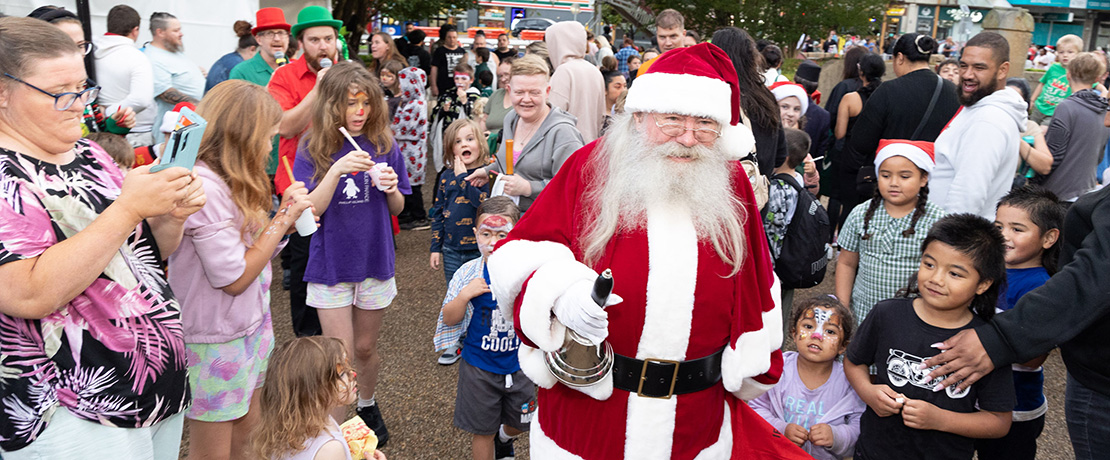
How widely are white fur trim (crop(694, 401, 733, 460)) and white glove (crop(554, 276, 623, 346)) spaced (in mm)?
603

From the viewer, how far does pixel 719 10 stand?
18.2m

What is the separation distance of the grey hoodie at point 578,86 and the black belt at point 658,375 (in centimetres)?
335

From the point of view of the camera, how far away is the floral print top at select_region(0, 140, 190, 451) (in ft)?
5.78

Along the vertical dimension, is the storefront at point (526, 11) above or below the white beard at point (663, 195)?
above

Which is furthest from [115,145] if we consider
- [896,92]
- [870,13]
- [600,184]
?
[870,13]

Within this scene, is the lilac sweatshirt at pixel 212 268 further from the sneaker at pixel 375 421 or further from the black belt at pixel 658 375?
the black belt at pixel 658 375

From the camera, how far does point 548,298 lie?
206cm

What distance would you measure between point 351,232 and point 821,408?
2231 millimetres

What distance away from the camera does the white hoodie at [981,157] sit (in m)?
3.88

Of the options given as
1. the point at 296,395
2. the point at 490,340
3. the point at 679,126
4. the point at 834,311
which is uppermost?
the point at 679,126

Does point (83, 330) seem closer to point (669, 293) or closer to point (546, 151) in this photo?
point (669, 293)

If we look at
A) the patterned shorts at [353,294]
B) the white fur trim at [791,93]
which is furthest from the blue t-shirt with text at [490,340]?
the white fur trim at [791,93]

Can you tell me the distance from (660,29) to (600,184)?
371cm

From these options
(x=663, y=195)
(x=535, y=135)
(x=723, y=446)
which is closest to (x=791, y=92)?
(x=535, y=135)
